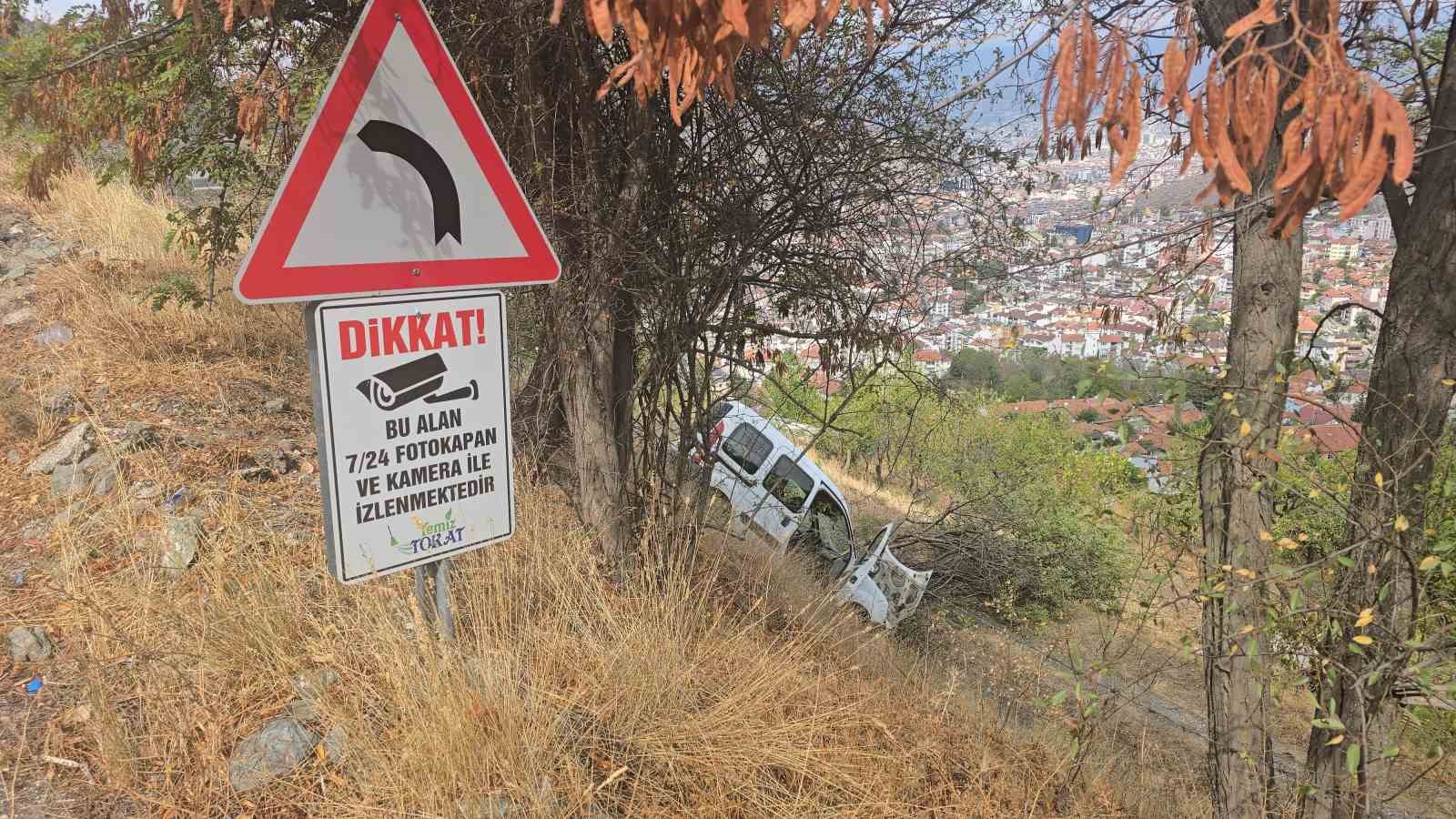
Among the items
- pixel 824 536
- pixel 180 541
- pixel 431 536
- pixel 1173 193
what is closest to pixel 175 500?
pixel 180 541

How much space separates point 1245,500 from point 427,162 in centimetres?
307

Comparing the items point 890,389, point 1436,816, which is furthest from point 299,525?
point 1436,816

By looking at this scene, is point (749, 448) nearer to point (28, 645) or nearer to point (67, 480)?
point (67, 480)

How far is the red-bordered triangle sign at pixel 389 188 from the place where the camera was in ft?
6.42

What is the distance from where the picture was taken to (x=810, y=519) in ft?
27.1

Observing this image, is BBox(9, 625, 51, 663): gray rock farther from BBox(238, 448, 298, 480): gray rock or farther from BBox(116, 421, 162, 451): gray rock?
BBox(116, 421, 162, 451): gray rock

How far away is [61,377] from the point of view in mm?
5246

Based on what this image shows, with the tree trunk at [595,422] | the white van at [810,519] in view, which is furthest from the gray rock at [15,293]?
the white van at [810,519]

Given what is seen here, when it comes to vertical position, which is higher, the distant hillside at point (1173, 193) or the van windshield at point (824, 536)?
the distant hillside at point (1173, 193)

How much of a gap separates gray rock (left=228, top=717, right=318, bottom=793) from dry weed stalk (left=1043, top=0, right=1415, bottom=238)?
2455 millimetres

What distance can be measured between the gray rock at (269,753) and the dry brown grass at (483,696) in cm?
4

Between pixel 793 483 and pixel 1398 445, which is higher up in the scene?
pixel 1398 445

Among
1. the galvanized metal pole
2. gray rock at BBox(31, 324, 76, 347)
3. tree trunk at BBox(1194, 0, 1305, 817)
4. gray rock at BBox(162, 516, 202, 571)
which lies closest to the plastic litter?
gray rock at BBox(162, 516, 202, 571)

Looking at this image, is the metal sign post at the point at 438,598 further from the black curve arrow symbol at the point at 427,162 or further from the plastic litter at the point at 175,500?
the plastic litter at the point at 175,500
